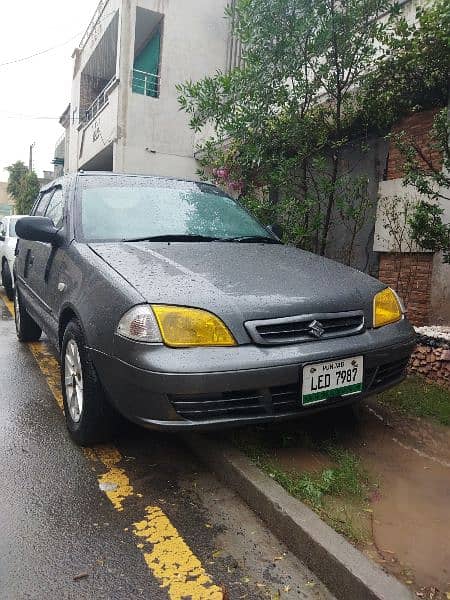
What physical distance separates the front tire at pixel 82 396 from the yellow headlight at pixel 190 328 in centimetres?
62

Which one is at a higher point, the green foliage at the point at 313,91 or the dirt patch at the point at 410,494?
the green foliage at the point at 313,91

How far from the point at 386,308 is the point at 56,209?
9.12ft

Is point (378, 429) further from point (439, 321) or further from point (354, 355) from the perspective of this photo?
point (439, 321)

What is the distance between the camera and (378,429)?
10.8ft

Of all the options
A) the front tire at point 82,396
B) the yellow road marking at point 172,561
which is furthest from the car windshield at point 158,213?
the yellow road marking at point 172,561

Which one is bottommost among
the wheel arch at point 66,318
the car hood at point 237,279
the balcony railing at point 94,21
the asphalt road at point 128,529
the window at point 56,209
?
the asphalt road at point 128,529

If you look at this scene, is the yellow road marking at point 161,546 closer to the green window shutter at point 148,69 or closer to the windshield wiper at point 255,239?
the windshield wiper at point 255,239

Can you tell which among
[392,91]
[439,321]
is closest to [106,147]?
[392,91]

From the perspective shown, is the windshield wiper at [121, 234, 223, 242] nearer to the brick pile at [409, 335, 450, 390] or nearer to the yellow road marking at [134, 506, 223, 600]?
the yellow road marking at [134, 506, 223, 600]

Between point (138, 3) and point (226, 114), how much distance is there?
971 cm

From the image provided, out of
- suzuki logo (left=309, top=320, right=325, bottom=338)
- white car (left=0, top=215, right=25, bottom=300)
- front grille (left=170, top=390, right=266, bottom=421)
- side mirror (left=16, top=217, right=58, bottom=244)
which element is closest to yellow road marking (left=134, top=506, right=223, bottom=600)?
front grille (left=170, top=390, right=266, bottom=421)

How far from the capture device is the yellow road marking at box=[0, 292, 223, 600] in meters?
1.91

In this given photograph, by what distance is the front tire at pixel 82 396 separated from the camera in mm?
2820

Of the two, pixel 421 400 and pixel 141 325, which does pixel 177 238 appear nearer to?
pixel 141 325
